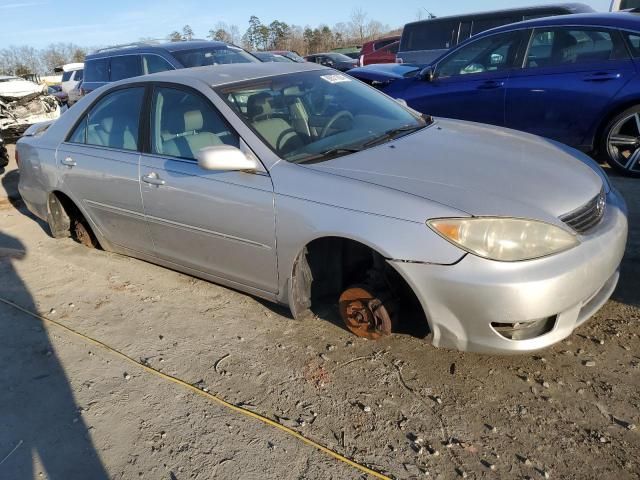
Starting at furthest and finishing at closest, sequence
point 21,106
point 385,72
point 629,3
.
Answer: point 21,106 → point 629,3 → point 385,72

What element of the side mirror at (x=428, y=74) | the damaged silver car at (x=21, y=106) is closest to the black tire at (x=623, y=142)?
the side mirror at (x=428, y=74)

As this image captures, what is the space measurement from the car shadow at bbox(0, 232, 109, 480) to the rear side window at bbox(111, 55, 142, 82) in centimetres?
584

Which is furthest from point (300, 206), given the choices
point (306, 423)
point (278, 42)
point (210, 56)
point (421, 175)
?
point (278, 42)

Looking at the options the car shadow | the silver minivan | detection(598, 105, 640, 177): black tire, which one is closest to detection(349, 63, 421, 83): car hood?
detection(598, 105, 640, 177): black tire

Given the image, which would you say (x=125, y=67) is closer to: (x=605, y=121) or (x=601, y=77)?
(x=601, y=77)

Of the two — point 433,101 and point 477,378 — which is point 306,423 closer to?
point 477,378

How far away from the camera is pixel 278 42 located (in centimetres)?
5519

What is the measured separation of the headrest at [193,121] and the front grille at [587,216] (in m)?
2.17

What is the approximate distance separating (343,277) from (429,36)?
1009cm

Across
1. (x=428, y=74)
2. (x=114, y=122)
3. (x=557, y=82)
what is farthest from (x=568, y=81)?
(x=114, y=122)

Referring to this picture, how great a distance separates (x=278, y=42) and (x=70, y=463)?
57.1 meters

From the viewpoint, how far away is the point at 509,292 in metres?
2.29

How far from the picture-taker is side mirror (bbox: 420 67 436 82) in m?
6.28

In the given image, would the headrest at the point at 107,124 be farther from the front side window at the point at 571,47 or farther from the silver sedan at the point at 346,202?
the front side window at the point at 571,47
